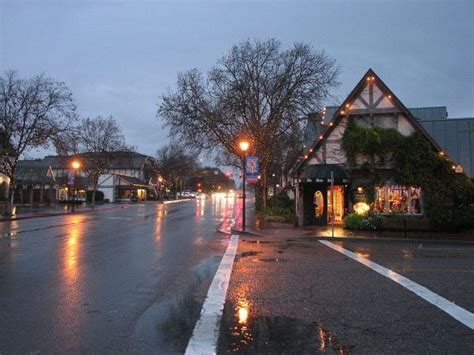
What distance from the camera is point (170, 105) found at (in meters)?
37.5

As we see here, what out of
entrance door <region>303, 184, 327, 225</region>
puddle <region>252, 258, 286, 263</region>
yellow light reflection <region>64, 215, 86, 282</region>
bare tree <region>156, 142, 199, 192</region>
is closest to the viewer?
yellow light reflection <region>64, 215, 86, 282</region>

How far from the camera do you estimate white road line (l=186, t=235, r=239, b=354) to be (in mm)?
5984

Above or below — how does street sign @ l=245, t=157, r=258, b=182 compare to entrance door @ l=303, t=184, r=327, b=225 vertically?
above

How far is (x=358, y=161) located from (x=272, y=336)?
20.2m

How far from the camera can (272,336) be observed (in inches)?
254

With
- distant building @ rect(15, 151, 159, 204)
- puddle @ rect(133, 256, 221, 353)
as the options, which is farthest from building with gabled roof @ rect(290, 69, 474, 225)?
distant building @ rect(15, 151, 159, 204)

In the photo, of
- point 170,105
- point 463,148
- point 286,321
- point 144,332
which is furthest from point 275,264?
point 170,105

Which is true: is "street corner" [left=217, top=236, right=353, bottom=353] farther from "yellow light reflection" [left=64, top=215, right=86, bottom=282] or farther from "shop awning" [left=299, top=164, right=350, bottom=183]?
"shop awning" [left=299, top=164, right=350, bottom=183]

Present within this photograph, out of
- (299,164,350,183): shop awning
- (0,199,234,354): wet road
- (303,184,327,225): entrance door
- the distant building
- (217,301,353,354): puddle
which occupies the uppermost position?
the distant building

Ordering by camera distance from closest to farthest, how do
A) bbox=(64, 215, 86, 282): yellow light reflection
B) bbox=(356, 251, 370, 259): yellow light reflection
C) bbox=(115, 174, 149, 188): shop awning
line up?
bbox=(64, 215, 86, 282): yellow light reflection → bbox=(356, 251, 370, 259): yellow light reflection → bbox=(115, 174, 149, 188): shop awning

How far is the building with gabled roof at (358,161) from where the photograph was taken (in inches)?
980

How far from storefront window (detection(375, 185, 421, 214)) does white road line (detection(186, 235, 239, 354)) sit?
608 inches

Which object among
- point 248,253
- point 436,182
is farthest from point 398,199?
point 248,253

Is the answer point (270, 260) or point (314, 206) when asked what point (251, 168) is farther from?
point (270, 260)
